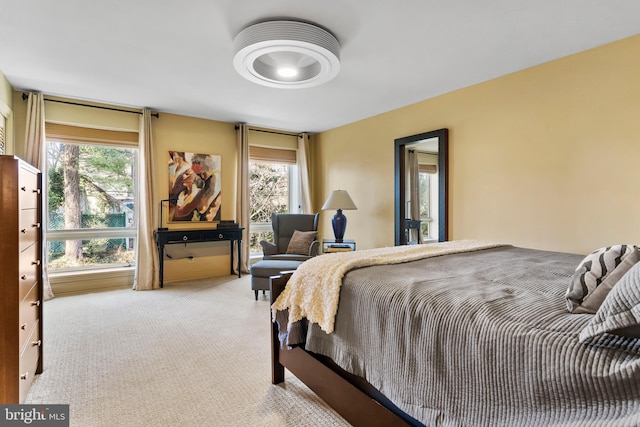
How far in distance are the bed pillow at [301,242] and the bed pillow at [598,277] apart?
339cm

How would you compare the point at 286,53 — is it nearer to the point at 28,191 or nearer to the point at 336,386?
the point at 28,191

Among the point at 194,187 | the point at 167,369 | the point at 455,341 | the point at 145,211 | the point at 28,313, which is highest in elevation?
the point at 194,187

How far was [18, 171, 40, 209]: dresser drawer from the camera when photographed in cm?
179

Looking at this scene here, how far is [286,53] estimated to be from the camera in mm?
2746

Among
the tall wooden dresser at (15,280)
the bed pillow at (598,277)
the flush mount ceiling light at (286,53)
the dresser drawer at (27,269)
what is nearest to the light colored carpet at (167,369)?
the tall wooden dresser at (15,280)

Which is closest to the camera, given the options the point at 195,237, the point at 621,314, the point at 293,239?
the point at 621,314

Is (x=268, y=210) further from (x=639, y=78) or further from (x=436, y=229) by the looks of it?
(x=639, y=78)

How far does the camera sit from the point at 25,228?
189 cm

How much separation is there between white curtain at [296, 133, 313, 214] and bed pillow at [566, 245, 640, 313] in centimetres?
481

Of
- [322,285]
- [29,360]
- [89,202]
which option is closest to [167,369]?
[29,360]

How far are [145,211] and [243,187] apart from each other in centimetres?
146

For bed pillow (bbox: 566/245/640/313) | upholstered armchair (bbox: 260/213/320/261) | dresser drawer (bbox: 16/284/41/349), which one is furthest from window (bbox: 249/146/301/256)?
bed pillow (bbox: 566/245/640/313)

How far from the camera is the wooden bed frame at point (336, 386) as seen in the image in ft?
4.64

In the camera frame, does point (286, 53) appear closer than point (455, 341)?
No
